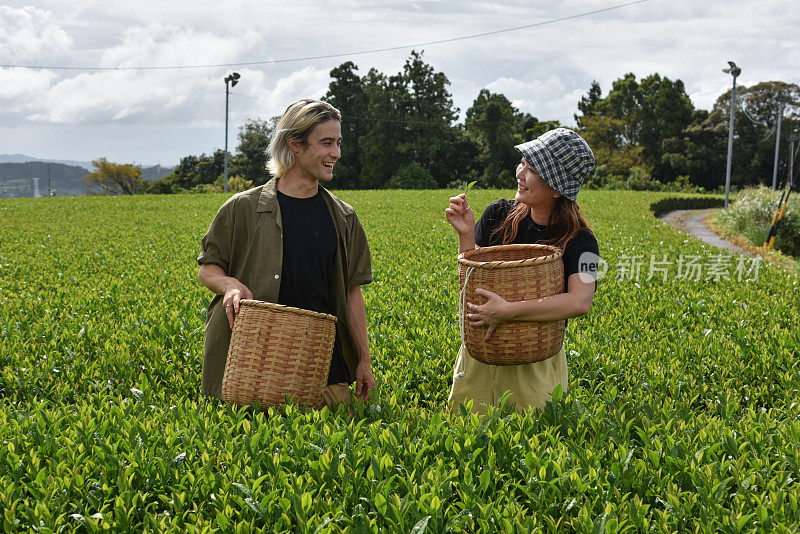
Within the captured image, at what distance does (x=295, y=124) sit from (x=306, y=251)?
62 cm

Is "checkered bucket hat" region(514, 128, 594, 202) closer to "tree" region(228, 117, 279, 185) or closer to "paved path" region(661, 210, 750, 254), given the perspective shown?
"paved path" region(661, 210, 750, 254)

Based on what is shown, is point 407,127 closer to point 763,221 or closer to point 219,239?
point 763,221

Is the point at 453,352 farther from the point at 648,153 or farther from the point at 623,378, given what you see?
the point at 648,153

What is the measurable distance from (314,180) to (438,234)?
13.1 meters

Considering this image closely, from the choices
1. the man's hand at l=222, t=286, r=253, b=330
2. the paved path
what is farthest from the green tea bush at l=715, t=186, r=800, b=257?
the man's hand at l=222, t=286, r=253, b=330

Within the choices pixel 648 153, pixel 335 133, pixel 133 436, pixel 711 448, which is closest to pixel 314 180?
pixel 335 133

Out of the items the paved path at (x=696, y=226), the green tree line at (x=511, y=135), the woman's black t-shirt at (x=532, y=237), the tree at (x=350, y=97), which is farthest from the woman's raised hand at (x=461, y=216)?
the tree at (x=350, y=97)

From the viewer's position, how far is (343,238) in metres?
3.39

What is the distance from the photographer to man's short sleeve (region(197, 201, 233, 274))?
3.22 meters

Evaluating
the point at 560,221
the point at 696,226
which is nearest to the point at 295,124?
the point at 560,221

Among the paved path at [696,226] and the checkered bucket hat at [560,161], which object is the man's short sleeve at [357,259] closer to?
the checkered bucket hat at [560,161]

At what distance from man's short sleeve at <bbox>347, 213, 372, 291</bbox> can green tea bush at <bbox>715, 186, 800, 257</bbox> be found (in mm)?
21090

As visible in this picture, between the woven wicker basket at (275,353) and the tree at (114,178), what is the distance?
7177cm

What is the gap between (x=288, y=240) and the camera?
324 centimetres
